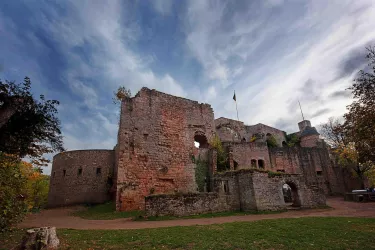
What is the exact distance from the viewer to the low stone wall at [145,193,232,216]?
1169cm

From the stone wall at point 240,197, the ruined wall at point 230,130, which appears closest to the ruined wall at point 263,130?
the ruined wall at point 230,130

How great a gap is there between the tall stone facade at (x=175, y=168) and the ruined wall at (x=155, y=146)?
2.7 inches

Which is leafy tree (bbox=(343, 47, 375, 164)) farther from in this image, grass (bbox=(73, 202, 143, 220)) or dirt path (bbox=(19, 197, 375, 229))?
grass (bbox=(73, 202, 143, 220))

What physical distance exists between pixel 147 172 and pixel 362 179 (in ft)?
84.3

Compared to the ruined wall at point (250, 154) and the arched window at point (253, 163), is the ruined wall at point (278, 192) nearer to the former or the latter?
the ruined wall at point (250, 154)

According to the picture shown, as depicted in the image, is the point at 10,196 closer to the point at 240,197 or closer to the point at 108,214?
the point at 108,214

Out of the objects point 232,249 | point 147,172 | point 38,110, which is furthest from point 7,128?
point 232,249

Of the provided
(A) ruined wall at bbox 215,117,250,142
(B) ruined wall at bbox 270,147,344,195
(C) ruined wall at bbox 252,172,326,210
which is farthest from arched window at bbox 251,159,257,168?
(C) ruined wall at bbox 252,172,326,210

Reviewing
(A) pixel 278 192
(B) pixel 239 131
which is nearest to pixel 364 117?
(A) pixel 278 192

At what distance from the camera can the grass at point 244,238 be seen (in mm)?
5852

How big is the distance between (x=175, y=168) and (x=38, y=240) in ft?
43.3

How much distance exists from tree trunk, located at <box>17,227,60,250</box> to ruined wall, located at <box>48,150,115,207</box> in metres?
Answer: 15.6

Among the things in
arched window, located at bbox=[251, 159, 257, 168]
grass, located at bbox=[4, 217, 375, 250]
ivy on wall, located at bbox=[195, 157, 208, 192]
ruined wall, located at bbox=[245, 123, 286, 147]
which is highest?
ruined wall, located at bbox=[245, 123, 286, 147]

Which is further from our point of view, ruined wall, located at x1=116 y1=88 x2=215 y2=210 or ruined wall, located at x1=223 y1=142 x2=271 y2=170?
ruined wall, located at x1=223 y1=142 x2=271 y2=170
